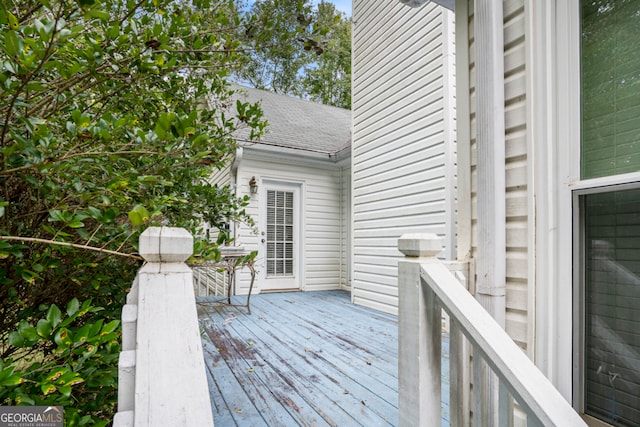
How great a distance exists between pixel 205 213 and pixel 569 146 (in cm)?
199

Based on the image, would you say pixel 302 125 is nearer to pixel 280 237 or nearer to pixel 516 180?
pixel 280 237

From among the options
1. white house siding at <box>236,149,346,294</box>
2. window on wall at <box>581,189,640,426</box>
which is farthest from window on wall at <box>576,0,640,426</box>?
white house siding at <box>236,149,346,294</box>

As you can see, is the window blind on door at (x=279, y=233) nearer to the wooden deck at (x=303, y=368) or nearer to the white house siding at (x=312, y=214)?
the white house siding at (x=312, y=214)

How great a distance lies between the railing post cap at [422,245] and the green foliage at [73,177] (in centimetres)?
81

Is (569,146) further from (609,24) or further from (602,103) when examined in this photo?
(609,24)

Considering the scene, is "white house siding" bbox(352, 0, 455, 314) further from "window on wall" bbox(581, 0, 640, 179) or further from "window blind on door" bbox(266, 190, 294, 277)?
"window on wall" bbox(581, 0, 640, 179)

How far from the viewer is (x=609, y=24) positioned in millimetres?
1118

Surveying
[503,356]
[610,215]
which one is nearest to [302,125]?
[610,215]

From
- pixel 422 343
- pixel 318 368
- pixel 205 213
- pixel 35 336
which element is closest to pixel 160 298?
pixel 35 336

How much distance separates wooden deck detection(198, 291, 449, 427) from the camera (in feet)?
6.88

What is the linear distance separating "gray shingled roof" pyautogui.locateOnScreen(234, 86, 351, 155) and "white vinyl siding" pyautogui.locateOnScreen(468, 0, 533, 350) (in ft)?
15.5

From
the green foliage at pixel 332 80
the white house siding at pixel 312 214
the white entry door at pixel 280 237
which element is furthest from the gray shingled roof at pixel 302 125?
the green foliage at pixel 332 80

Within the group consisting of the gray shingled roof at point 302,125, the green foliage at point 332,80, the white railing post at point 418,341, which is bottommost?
the white railing post at point 418,341

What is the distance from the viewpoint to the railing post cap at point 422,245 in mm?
1176
